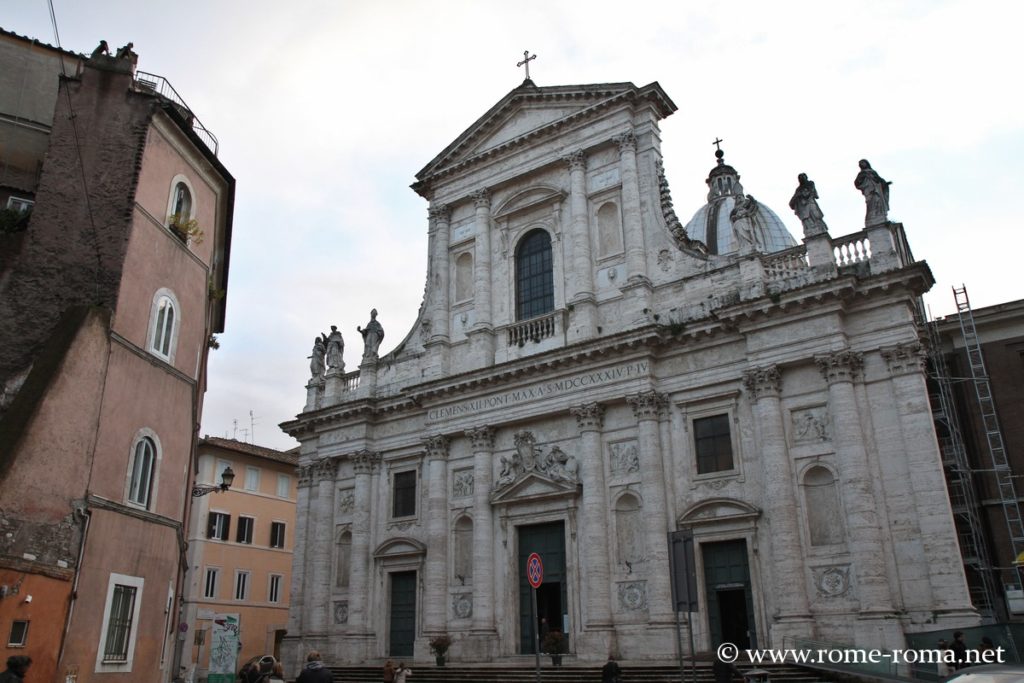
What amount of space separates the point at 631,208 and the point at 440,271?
6.94 m

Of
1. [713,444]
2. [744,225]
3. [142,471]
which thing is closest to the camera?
[142,471]

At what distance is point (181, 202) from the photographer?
56.4 feet

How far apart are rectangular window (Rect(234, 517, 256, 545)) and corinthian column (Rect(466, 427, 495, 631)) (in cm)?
1705

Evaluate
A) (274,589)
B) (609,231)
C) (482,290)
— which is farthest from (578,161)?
(274,589)

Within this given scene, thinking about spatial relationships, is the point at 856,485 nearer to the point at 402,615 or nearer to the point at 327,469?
the point at 402,615

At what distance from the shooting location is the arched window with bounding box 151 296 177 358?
15797mm

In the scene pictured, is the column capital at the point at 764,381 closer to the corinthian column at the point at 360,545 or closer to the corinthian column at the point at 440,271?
the corinthian column at the point at 440,271

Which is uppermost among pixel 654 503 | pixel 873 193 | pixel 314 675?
pixel 873 193

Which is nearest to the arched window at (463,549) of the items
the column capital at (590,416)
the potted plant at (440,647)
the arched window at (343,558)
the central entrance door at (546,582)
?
the central entrance door at (546,582)

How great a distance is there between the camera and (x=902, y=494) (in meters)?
17.6

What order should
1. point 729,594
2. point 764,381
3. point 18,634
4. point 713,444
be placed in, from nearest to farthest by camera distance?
point 18,634, point 729,594, point 764,381, point 713,444

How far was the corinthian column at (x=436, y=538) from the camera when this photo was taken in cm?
2305

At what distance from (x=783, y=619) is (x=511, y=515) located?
25.7 ft

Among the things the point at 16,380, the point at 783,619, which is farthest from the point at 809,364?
the point at 16,380
